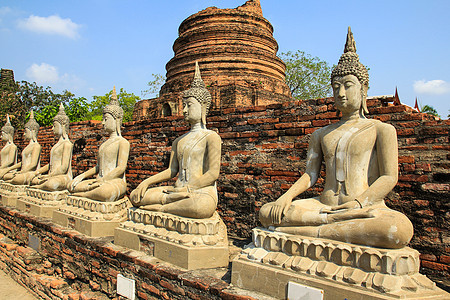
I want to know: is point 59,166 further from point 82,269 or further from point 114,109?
point 82,269

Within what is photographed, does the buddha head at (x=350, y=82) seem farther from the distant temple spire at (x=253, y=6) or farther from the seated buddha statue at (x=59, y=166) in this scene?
the distant temple spire at (x=253, y=6)

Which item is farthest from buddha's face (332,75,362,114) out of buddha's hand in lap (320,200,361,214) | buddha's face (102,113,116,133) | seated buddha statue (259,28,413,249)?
buddha's face (102,113,116,133)

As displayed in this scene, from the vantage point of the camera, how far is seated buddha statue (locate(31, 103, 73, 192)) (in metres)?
6.15

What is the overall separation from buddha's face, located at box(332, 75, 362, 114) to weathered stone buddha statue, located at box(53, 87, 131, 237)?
135 inches

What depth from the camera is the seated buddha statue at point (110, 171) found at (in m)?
4.87

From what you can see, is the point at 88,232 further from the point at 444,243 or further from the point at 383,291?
the point at 444,243

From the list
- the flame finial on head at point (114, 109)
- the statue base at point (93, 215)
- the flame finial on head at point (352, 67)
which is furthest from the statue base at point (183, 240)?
the flame finial on head at point (114, 109)

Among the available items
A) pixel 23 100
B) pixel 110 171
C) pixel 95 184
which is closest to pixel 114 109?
pixel 110 171

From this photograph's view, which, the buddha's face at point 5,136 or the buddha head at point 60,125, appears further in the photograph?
the buddha's face at point 5,136

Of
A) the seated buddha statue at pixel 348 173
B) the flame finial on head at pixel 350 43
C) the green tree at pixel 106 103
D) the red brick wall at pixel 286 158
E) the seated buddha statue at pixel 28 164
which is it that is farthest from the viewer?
the green tree at pixel 106 103

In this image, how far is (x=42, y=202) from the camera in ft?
19.9

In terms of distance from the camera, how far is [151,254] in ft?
12.1

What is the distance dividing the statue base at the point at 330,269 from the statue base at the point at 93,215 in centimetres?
250

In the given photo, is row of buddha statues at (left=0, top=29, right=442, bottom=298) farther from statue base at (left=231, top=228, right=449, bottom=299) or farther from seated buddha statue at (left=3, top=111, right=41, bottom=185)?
seated buddha statue at (left=3, top=111, right=41, bottom=185)
